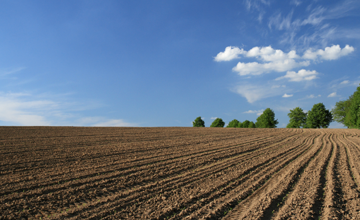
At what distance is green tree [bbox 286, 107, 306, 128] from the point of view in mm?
59634

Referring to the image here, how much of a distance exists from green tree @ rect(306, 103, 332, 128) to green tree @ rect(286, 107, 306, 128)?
12.7ft

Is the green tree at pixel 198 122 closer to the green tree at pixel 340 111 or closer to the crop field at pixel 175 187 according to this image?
the green tree at pixel 340 111

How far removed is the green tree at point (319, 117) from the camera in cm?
5391

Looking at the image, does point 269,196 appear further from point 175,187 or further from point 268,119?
point 268,119

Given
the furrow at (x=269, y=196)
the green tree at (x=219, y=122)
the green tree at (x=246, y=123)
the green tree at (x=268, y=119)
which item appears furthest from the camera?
the green tree at (x=246, y=123)

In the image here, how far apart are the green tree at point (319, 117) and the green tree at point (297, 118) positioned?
3884 millimetres

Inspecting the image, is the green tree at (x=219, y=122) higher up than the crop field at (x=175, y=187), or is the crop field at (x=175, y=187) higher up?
the green tree at (x=219, y=122)

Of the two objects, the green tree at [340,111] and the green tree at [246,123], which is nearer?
the green tree at [340,111]

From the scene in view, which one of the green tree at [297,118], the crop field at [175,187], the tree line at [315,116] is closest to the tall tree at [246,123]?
the tree line at [315,116]

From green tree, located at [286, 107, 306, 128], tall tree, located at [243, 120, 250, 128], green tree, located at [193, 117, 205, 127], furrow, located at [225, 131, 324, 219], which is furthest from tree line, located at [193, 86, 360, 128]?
furrow, located at [225, 131, 324, 219]

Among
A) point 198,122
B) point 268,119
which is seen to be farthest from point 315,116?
point 198,122

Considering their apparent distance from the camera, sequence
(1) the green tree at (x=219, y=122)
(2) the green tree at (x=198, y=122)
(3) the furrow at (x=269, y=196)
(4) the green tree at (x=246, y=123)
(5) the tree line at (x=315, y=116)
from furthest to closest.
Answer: (4) the green tree at (x=246, y=123), (2) the green tree at (x=198, y=122), (1) the green tree at (x=219, y=122), (5) the tree line at (x=315, y=116), (3) the furrow at (x=269, y=196)

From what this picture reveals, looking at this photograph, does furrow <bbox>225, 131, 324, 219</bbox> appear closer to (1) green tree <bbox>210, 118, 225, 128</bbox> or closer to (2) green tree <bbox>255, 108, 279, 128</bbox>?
(2) green tree <bbox>255, 108, 279, 128</bbox>

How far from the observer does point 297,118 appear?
60281 millimetres
